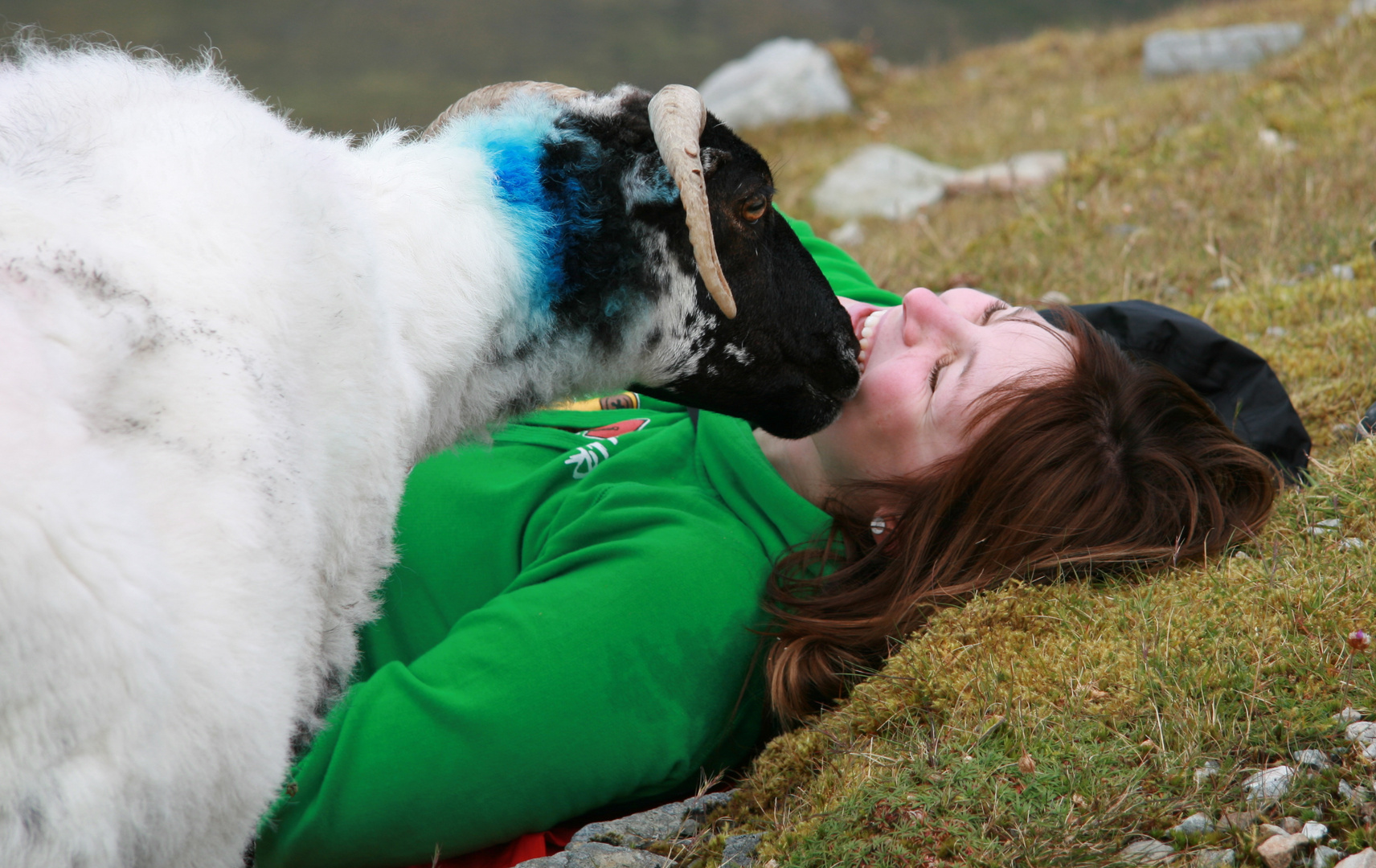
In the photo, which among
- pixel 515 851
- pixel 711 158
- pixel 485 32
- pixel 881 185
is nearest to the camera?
pixel 515 851

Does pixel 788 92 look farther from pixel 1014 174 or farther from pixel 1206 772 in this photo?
pixel 1206 772

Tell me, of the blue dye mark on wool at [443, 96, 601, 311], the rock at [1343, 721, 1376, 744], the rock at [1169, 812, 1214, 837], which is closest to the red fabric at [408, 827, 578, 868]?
the blue dye mark on wool at [443, 96, 601, 311]

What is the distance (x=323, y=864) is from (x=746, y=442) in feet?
5.38

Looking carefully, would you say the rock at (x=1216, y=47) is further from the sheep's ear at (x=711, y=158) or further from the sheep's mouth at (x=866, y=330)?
the sheep's ear at (x=711, y=158)

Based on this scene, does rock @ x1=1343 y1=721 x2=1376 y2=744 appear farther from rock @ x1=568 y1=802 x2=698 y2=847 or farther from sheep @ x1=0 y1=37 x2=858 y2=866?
sheep @ x1=0 y1=37 x2=858 y2=866

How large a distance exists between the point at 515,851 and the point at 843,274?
9.06 ft

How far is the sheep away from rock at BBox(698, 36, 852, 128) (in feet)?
38.2

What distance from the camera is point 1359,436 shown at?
140 inches

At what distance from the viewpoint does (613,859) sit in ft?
7.83

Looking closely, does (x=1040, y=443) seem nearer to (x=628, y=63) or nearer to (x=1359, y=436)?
(x=1359, y=436)

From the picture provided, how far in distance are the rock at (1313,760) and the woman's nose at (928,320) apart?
1.52 m

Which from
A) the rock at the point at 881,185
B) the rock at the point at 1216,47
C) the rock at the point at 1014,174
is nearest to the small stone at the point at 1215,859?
the rock at the point at 1014,174

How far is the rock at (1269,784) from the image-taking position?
79.2 inches

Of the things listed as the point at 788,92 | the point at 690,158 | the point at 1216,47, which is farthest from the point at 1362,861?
the point at 788,92
